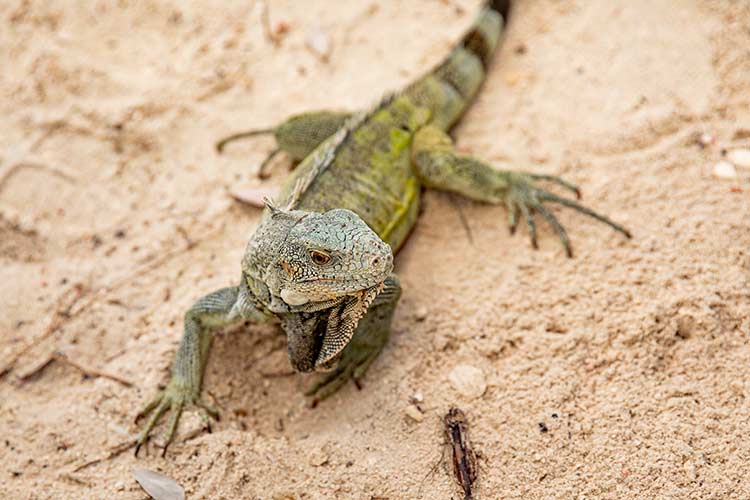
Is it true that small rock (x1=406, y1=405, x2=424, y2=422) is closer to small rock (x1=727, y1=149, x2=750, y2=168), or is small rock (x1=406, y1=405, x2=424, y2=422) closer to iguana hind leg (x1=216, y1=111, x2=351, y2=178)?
iguana hind leg (x1=216, y1=111, x2=351, y2=178)

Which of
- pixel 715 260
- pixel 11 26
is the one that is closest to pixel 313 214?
pixel 715 260

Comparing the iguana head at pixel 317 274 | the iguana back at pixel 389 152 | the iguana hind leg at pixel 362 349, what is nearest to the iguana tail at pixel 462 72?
the iguana back at pixel 389 152

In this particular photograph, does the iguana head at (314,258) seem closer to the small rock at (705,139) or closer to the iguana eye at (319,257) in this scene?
the iguana eye at (319,257)

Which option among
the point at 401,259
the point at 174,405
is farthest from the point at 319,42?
the point at 174,405

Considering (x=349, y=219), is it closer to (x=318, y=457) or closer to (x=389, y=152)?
(x=318, y=457)

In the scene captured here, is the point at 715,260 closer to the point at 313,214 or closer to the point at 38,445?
the point at 313,214

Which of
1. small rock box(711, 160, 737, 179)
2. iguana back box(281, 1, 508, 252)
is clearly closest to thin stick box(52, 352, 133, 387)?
iguana back box(281, 1, 508, 252)
